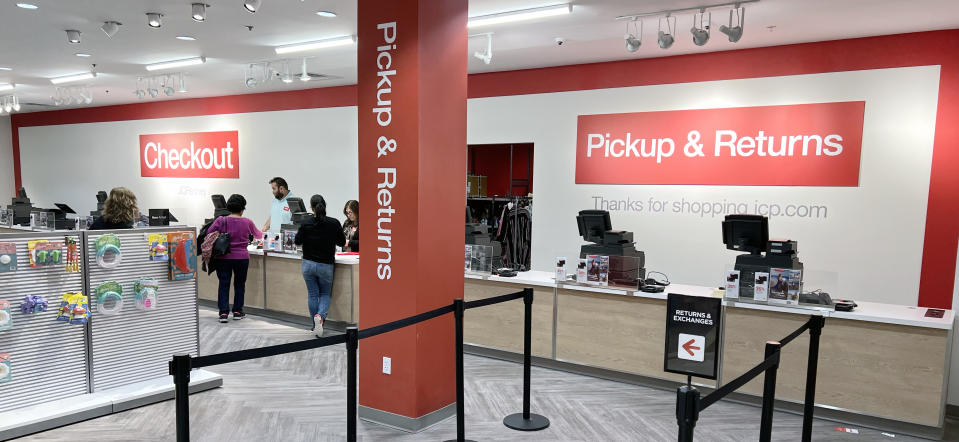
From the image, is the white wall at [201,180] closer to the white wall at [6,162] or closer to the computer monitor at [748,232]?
the white wall at [6,162]

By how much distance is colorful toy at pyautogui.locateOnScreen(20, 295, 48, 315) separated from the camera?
12.0 ft

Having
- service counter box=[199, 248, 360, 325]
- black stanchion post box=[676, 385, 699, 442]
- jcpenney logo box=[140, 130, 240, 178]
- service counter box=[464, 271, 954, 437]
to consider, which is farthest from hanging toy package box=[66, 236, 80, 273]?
jcpenney logo box=[140, 130, 240, 178]

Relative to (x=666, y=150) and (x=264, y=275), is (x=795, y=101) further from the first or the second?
(x=264, y=275)

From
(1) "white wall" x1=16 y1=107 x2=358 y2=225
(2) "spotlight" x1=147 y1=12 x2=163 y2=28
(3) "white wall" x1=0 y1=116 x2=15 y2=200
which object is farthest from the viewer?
(3) "white wall" x1=0 y1=116 x2=15 y2=200

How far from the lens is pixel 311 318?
6.57 m

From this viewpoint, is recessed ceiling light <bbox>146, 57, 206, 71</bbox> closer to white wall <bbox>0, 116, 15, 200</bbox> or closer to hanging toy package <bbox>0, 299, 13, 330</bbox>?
hanging toy package <bbox>0, 299, 13, 330</bbox>

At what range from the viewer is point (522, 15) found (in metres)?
5.31

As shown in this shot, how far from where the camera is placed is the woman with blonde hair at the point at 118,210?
16.4 feet

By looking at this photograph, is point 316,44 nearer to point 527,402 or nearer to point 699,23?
point 699,23

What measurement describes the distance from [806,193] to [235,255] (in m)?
6.15

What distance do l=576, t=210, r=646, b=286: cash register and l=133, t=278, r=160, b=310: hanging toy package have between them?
132 inches

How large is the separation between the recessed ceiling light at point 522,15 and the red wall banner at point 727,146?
7.13 feet

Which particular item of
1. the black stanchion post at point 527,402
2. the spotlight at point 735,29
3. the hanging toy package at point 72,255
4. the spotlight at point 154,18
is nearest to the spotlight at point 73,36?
the spotlight at point 154,18

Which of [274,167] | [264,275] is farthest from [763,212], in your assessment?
[274,167]
